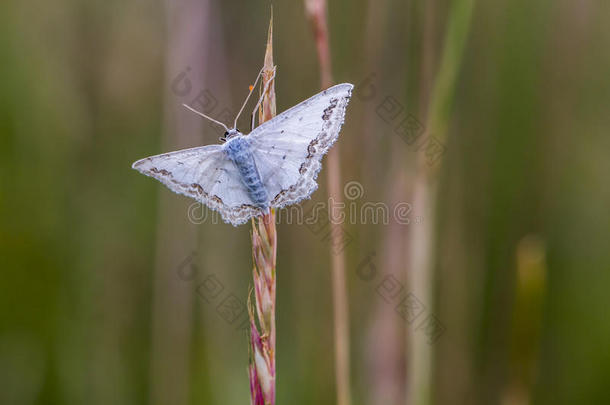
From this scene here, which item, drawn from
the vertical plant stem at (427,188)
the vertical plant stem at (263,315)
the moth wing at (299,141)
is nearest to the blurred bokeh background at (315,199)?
the vertical plant stem at (427,188)

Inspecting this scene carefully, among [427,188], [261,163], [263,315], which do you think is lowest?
[263,315]

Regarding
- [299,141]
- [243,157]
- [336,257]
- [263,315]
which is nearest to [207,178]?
[243,157]

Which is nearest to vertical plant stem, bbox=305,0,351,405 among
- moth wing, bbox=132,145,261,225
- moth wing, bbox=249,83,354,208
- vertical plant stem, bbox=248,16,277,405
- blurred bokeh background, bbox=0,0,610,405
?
moth wing, bbox=249,83,354,208

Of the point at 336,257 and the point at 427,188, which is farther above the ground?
the point at 427,188

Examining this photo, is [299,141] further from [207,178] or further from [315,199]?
[315,199]

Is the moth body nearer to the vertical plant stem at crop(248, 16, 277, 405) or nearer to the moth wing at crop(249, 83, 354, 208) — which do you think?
the moth wing at crop(249, 83, 354, 208)

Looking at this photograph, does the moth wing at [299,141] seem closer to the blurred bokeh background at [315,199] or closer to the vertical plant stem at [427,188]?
the vertical plant stem at [427,188]
